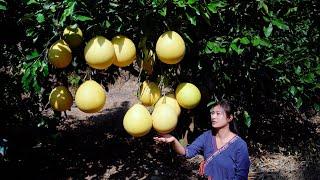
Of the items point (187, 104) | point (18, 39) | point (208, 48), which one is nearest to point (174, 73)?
point (208, 48)

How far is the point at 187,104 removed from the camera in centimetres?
225

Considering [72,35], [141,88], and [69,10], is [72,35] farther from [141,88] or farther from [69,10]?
[141,88]

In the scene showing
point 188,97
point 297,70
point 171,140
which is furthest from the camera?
point 297,70

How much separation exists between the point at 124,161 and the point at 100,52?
4.83 metres

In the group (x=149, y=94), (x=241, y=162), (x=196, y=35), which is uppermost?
(x=196, y=35)

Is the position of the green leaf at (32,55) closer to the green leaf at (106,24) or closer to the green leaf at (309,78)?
the green leaf at (106,24)

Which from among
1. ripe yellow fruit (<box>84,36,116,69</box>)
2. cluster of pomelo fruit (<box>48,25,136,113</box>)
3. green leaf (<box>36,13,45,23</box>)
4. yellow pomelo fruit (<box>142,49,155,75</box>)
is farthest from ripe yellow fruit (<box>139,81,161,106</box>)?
green leaf (<box>36,13,45,23</box>)

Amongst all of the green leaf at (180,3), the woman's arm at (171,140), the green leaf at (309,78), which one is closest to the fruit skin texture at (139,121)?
the green leaf at (180,3)

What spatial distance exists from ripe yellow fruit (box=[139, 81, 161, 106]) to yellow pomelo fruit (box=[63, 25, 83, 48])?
394mm

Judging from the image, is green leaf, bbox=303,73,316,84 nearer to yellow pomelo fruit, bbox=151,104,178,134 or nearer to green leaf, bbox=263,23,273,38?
green leaf, bbox=263,23,273,38

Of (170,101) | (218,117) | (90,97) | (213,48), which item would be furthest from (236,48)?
(90,97)

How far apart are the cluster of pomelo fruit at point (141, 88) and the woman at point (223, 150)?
0.86 m

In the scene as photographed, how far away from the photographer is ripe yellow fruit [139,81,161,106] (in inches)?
88.6

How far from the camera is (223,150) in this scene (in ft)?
10.5
